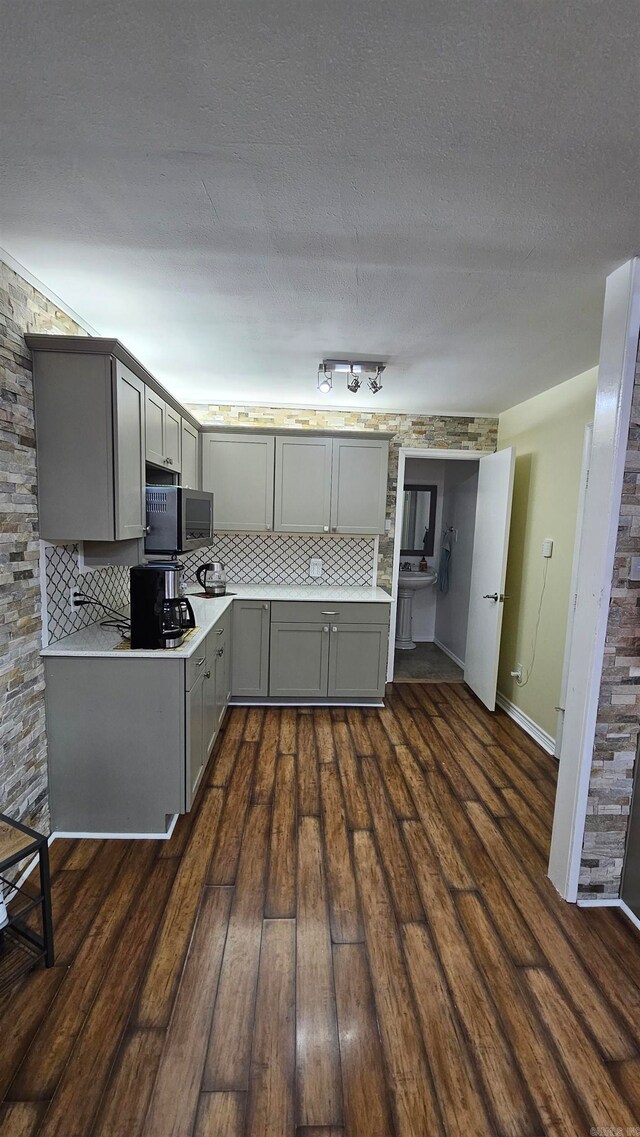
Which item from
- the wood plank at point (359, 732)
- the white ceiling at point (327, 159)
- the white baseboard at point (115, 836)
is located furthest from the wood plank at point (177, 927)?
the white ceiling at point (327, 159)

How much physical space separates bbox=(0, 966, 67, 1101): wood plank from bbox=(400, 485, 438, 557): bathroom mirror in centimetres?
481

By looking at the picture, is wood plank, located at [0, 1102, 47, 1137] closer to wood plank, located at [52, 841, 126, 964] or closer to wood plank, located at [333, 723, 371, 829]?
wood plank, located at [52, 841, 126, 964]

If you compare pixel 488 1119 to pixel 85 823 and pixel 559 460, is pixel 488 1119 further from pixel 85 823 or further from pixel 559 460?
pixel 559 460

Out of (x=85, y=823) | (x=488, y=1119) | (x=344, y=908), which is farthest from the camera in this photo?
(x=85, y=823)

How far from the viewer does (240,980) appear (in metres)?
1.50

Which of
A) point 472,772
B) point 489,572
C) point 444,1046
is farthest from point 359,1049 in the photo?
point 489,572

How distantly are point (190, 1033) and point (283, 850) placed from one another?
790mm

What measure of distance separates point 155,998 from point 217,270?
2.57 metres

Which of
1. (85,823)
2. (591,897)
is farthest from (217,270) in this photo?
(591,897)

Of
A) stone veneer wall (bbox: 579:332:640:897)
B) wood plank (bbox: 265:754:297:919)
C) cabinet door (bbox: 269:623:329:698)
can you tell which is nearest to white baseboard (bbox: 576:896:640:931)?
stone veneer wall (bbox: 579:332:640:897)

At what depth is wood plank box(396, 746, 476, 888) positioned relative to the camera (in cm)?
198

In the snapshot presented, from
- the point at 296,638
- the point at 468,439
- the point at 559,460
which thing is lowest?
the point at 296,638

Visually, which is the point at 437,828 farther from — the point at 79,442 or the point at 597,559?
the point at 79,442

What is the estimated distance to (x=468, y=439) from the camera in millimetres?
4117
